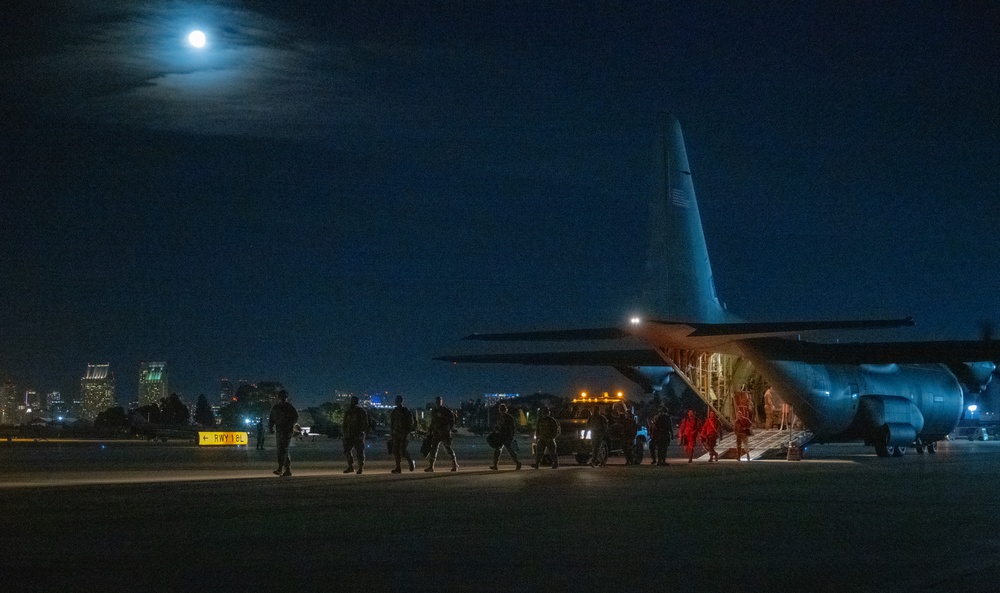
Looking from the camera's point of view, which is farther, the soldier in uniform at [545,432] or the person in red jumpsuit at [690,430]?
the person in red jumpsuit at [690,430]

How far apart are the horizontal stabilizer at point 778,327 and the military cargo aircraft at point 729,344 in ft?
0.08

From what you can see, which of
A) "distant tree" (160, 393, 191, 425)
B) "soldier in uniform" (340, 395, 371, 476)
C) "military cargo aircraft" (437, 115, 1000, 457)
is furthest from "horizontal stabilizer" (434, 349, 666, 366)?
"distant tree" (160, 393, 191, 425)

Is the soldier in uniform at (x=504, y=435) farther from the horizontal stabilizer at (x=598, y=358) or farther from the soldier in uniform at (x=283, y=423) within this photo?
the horizontal stabilizer at (x=598, y=358)

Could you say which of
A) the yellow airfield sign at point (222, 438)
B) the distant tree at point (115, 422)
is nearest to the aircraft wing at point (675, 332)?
the yellow airfield sign at point (222, 438)

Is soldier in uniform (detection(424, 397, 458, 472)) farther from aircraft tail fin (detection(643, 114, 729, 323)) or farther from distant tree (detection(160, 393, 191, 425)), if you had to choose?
distant tree (detection(160, 393, 191, 425))

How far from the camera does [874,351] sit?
109ft

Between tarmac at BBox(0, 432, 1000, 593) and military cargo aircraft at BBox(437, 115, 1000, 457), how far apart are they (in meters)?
10.1

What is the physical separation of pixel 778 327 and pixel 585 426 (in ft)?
19.3

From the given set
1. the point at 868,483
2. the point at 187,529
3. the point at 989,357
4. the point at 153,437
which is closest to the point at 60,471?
the point at 187,529

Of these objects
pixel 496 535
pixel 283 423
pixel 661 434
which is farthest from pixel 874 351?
pixel 496 535

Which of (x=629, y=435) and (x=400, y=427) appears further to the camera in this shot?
(x=629, y=435)

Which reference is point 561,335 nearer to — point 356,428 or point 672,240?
point 672,240

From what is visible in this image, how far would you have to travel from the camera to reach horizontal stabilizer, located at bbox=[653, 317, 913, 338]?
27.4 m

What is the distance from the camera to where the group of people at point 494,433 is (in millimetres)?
23578
